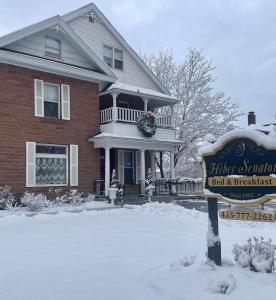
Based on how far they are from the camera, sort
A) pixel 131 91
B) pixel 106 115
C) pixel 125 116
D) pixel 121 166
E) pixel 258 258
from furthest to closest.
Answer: pixel 121 166 → pixel 131 91 → pixel 125 116 → pixel 106 115 → pixel 258 258

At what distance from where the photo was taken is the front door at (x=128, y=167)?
71.1ft

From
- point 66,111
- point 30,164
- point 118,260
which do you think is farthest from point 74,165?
point 118,260

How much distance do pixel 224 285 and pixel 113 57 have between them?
61.6ft

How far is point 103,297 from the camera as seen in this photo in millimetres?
4523

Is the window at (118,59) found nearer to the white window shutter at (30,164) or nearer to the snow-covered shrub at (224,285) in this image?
the white window shutter at (30,164)

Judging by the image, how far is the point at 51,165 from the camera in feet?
56.6

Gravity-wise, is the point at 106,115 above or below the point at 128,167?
above

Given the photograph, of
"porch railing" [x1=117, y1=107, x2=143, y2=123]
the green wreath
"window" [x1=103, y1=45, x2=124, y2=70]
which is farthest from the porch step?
"window" [x1=103, y1=45, x2=124, y2=70]

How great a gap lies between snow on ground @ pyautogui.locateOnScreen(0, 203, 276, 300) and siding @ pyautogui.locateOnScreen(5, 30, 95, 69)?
27.3 ft

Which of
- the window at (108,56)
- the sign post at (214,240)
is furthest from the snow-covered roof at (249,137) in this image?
the window at (108,56)

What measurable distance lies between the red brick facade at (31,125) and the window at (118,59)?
11.0ft

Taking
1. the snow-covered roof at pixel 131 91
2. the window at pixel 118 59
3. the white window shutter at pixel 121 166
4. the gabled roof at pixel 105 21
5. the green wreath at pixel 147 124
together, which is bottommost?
the white window shutter at pixel 121 166

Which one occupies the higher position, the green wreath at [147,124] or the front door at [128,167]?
the green wreath at [147,124]

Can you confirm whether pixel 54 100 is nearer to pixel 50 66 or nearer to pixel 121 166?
pixel 50 66
